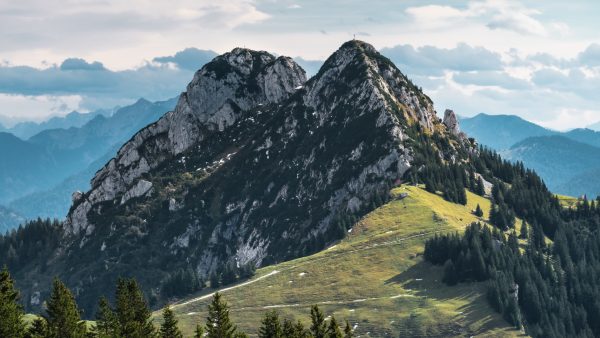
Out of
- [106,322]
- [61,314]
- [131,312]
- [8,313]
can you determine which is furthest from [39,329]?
[131,312]

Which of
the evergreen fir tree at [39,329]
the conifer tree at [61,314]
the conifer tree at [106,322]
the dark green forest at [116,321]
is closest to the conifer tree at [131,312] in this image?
the dark green forest at [116,321]

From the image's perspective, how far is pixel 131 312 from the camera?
3969 inches

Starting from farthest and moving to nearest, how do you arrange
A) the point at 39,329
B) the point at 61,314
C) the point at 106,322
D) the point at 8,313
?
the point at 106,322 < the point at 61,314 < the point at 39,329 < the point at 8,313

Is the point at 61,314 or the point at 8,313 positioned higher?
the point at 8,313

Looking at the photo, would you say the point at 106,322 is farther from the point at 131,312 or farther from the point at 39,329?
the point at 39,329

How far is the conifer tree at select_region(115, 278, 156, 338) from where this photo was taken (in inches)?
3903

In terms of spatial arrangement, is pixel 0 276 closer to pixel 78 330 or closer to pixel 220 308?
pixel 78 330

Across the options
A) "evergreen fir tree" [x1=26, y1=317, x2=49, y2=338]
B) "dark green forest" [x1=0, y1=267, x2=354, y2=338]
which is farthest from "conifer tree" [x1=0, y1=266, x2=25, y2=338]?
"evergreen fir tree" [x1=26, y1=317, x2=49, y2=338]

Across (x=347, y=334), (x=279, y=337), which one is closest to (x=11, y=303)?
(x=279, y=337)

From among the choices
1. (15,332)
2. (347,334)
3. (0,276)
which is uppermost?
(0,276)

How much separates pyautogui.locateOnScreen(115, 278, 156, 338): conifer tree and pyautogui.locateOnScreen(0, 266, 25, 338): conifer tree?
13.5 metres

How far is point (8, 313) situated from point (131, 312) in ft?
57.7

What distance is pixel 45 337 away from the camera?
90.9 m

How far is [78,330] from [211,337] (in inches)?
580
